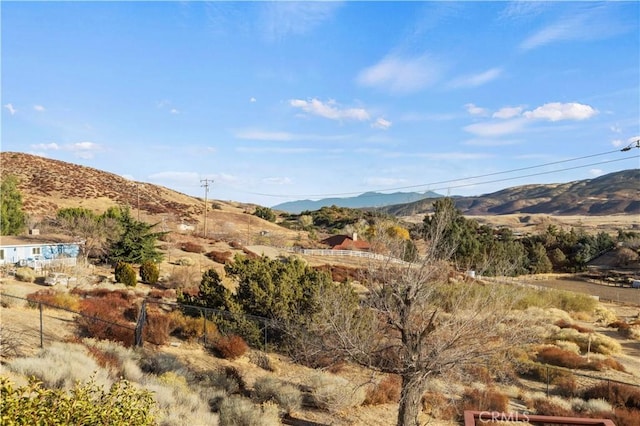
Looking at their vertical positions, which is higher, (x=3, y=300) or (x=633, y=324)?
(x=3, y=300)

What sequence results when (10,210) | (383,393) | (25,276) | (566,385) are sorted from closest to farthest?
(383,393) < (566,385) < (25,276) < (10,210)

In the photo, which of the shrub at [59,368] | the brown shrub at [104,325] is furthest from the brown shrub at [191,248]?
the shrub at [59,368]

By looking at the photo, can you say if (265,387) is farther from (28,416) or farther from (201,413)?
(28,416)

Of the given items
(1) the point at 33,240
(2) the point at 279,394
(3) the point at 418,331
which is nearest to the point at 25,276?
(1) the point at 33,240

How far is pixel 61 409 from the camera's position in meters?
4.50

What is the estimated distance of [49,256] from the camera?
Answer: 107 feet

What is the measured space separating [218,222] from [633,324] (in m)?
67.7

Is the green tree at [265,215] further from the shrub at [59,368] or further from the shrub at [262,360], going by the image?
the shrub at [59,368]

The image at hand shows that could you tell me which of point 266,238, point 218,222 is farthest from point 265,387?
point 218,222

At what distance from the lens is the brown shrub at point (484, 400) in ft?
44.1

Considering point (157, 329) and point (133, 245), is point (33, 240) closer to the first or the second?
point (133, 245)

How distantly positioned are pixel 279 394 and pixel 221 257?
3084cm

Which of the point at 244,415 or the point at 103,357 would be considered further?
the point at 103,357

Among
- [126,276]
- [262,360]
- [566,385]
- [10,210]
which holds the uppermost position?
[10,210]
